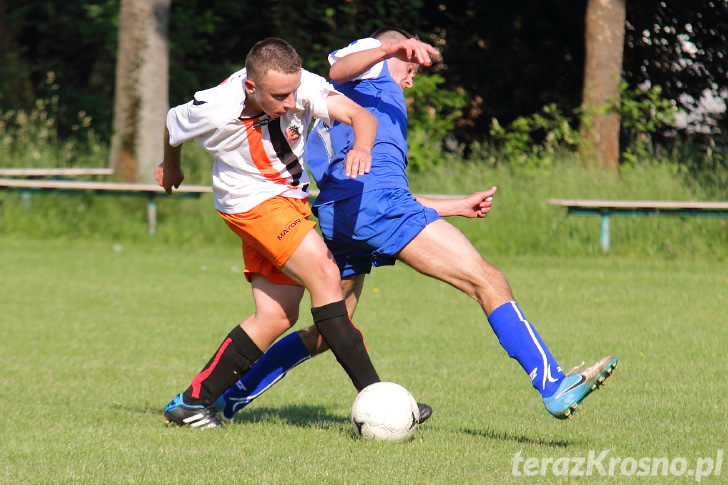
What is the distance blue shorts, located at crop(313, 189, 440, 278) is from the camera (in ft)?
15.8

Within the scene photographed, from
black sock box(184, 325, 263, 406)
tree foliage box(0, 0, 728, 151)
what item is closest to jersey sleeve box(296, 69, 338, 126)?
black sock box(184, 325, 263, 406)

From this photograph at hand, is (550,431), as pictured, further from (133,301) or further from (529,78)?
(529,78)

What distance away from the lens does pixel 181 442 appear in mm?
4781

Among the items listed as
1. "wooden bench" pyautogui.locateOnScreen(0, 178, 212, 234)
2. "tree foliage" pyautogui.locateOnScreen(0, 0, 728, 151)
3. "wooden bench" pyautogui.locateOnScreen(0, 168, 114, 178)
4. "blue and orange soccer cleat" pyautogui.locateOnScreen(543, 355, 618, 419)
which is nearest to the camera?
"blue and orange soccer cleat" pyautogui.locateOnScreen(543, 355, 618, 419)

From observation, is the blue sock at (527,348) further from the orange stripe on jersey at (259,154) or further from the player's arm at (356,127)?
the orange stripe on jersey at (259,154)

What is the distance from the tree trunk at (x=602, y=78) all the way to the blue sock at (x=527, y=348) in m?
10.9

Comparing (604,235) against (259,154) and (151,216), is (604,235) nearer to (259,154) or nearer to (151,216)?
(151,216)

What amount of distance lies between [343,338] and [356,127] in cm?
96

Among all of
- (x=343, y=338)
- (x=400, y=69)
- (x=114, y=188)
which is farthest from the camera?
(x=114, y=188)

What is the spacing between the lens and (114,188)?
14.9 meters

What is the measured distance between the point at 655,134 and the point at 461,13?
440 cm

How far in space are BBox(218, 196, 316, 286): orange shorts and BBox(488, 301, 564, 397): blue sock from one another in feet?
3.11

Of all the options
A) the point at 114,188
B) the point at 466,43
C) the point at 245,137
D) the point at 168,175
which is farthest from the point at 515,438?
the point at 466,43

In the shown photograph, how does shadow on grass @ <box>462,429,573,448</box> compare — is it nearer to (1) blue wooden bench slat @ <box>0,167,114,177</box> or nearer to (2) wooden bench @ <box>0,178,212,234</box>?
(2) wooden bench @ <box>0,178,212,234</box>
